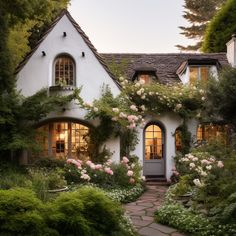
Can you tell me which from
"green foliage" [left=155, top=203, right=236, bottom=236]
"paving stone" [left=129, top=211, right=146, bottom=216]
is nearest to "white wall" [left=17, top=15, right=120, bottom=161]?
"paving stone" [left=129, top=211, right=146, bottom=216]

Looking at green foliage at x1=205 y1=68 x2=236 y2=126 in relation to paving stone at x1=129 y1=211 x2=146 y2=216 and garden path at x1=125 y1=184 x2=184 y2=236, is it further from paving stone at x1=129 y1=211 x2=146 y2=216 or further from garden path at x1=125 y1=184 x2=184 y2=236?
paving stone at x1=129 y1=211 x2=146 y2=216

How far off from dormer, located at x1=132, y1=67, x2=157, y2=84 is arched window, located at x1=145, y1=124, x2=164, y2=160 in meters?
2.31

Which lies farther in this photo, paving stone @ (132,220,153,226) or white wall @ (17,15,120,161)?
white wall @ (17,15,120,161)

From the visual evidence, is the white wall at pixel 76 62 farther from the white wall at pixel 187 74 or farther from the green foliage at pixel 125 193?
the white wall at pixel 187 74

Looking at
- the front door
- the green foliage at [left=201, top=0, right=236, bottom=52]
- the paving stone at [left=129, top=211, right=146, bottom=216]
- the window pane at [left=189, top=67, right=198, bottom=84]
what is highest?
the green foliage at [left=201, top=0, right=236, bottom=52]

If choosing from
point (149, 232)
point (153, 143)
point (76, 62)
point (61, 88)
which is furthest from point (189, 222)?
point (153, 143)

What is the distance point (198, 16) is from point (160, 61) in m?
22.5

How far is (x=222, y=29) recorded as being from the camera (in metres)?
25.8

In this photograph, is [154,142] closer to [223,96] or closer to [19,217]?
[223,96]

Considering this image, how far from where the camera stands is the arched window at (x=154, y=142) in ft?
59.6

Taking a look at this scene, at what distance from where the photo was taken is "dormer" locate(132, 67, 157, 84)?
18.7 metres

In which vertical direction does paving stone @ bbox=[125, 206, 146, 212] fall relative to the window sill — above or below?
below

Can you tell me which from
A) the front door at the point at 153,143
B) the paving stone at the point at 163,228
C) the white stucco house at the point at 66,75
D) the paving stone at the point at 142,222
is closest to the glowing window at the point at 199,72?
the front door at the point at 153,143

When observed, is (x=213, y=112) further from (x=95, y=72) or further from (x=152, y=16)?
(x=152, y=16)
